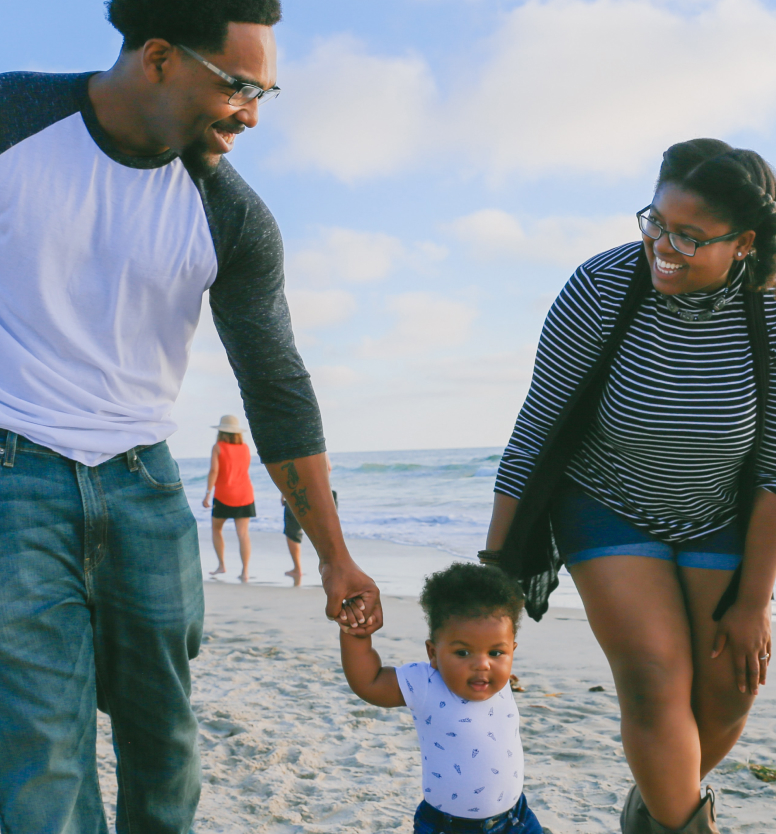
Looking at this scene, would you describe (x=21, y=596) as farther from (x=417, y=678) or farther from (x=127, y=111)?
(x=127, y=111)

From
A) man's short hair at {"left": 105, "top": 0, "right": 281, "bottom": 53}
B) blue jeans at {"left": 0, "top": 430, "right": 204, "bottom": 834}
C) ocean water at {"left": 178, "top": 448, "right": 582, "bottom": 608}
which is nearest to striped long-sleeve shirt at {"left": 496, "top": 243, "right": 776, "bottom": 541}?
blue jeans at {"left": 0, "top": 430, "right": 204, "bottom": 834}

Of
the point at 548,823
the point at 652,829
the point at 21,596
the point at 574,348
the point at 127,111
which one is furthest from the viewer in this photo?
the point at 548,823

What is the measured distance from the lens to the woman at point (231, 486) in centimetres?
1005

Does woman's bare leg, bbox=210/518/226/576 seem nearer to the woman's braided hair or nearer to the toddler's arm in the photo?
the toddler's arm

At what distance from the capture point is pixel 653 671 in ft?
8.32

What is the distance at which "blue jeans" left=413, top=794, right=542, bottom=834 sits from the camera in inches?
88.0

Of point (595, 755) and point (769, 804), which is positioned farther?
point (595, 755)

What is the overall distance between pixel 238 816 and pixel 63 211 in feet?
8.18

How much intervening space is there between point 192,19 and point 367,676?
5.91ft

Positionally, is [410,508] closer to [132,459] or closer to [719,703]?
[719,703]

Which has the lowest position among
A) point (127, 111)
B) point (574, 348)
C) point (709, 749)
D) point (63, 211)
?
point (709, 749)

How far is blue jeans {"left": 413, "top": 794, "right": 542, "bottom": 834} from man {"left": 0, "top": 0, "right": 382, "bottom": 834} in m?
0.53

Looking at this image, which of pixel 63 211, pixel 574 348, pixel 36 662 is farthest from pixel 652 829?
pixel 63 211

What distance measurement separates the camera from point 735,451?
2.65 meters
